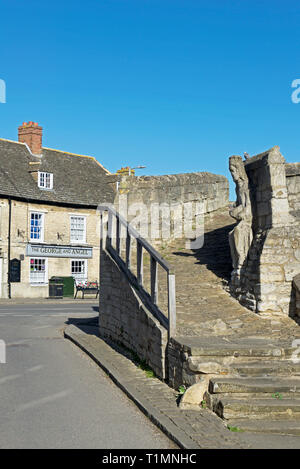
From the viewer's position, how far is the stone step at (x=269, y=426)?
6.03 metres

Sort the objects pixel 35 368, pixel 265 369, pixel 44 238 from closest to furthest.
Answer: pixel 265 369 → pixel 35 368 → pixel 44 238

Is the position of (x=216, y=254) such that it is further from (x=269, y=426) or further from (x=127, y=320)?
(x=269, y=426)

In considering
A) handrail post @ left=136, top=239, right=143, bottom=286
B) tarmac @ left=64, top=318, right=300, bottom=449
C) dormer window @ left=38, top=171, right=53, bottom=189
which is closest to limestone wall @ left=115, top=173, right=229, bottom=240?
handrail post @ left=136, top=239, right=143, bottom=286

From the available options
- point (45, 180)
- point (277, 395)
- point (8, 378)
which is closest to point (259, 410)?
point (277, 395)

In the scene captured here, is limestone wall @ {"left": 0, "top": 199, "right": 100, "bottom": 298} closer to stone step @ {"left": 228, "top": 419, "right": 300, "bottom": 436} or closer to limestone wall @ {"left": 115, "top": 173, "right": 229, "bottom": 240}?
limestone wall @ {"left": 115, "top": 173, "right": 229, "bottom": 240}

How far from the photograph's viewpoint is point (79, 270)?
117 ft

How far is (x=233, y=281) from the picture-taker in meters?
10.6

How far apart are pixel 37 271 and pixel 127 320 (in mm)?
23602

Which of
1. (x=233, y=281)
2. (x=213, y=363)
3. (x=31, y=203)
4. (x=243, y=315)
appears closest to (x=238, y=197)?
(x=233, y=281)

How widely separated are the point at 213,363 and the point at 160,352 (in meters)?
1.37

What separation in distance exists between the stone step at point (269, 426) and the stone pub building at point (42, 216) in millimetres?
26810

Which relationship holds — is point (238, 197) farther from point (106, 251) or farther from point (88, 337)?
point (88, 337)

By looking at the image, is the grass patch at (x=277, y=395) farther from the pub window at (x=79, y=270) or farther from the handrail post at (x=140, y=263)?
the pub window at (x=79, y=270)

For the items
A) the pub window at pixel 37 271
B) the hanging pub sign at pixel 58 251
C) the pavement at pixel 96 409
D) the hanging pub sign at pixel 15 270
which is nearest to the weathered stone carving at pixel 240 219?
the pavement at pixel 96 409
